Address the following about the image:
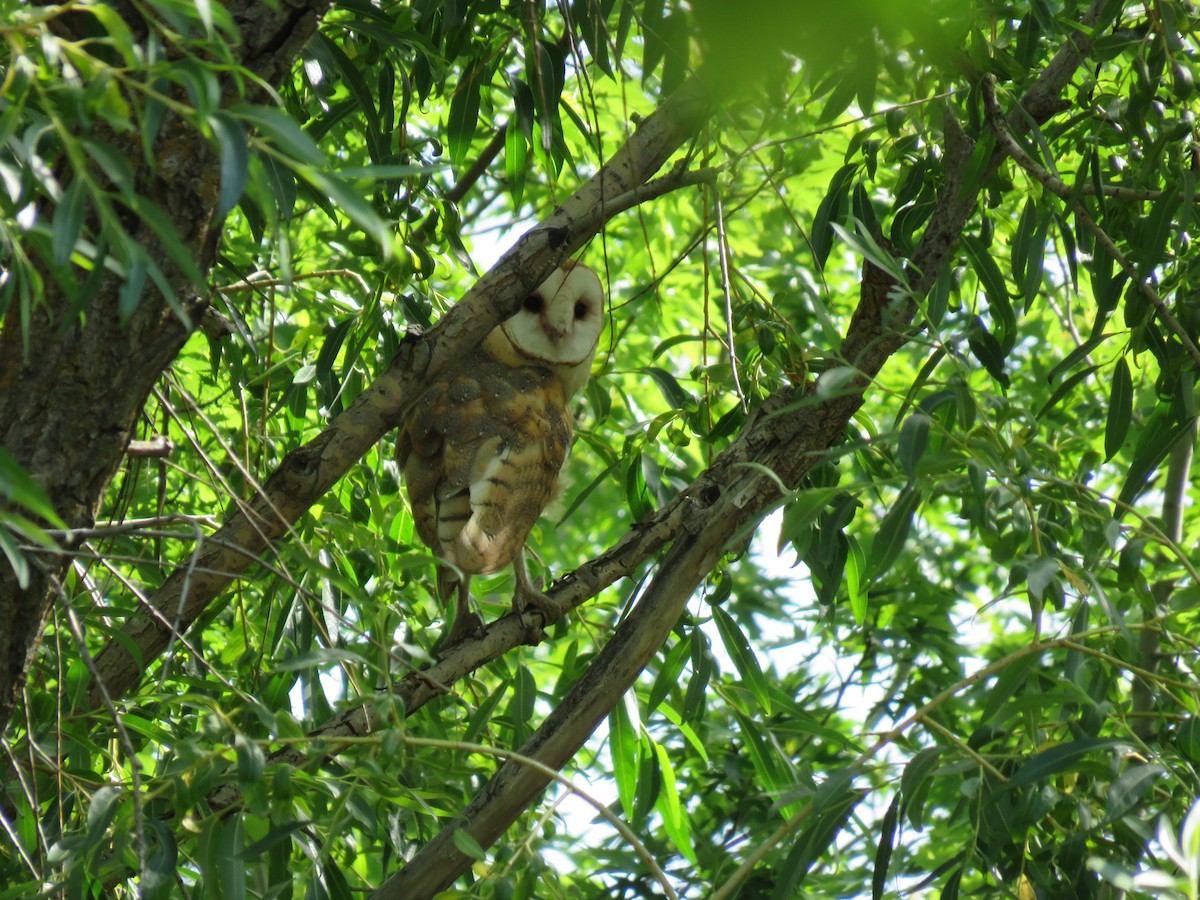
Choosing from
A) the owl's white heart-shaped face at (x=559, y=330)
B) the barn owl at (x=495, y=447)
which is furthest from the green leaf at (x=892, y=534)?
the owl's white heart-shaped face at (x=559, y=330)

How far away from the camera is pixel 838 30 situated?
682mm

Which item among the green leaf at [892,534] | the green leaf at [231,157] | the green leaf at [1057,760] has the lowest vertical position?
the green leaf at [231,157]

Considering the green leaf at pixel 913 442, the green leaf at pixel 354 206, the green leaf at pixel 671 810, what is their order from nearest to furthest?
the green leaf at pixel 354 206, the green leaf at pixel 913 442, the green leaf at pixel 671 810

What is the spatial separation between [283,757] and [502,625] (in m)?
0.62

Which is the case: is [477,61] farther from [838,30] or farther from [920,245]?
[838,30]

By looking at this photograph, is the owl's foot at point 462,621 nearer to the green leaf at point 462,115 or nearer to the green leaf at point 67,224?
the green leaf at point 462,115

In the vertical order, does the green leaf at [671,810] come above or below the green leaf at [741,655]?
below

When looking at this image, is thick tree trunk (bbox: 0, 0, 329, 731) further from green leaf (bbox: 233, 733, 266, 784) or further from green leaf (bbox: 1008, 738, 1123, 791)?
green leaf (bbox: 1008, 738, 1123, 791)

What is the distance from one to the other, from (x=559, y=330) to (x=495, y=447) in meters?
0.39

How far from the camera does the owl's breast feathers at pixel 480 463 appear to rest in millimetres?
2156

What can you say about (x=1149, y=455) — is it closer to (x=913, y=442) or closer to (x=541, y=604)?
(x=913, y=442)

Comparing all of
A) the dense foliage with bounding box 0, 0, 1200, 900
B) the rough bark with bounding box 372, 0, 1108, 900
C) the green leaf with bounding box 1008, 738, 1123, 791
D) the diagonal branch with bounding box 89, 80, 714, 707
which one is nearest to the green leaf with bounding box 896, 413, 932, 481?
the dense foliage with bounding box 0, 0, 1200, 900

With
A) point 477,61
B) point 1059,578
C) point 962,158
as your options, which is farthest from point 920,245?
point 477,61

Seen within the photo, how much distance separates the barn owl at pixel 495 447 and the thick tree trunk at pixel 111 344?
89 cm
